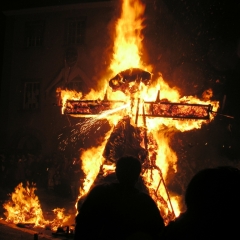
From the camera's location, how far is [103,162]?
772cm

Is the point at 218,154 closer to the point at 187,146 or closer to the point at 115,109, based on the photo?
the point at 187,146

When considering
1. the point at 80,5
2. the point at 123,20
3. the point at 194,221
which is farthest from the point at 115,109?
the point at 80,5

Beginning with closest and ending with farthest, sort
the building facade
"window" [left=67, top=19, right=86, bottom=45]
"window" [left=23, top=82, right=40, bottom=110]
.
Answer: the building facade < "window" [left=67, top=19, right=86, bottom=45] < "window" [left=23, top=82, right=40, bottom=110]

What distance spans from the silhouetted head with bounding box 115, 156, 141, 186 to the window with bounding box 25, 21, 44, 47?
20885 mm

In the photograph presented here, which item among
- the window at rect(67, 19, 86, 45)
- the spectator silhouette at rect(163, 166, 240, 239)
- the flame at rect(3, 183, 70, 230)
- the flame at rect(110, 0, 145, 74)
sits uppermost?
the window at rect(67, 19, 86, 45)

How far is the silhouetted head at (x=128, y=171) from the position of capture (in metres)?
3.30

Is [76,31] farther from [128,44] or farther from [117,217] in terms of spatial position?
[117,217]

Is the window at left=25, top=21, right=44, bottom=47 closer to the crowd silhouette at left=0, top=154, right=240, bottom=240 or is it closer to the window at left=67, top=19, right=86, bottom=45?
the window at left=67, top=19, right=86, bottom=45

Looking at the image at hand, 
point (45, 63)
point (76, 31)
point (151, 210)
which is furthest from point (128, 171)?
point (45, 63)

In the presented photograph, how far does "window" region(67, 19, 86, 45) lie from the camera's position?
2231cm

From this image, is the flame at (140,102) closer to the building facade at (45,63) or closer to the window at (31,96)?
the building facade at (45,63)

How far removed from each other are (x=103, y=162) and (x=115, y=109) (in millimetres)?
1198

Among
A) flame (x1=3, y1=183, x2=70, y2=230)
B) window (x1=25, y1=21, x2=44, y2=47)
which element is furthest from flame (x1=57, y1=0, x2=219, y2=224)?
window (x1=25, y1=21, x2=44, y2=47)

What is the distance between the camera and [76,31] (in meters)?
22.5
